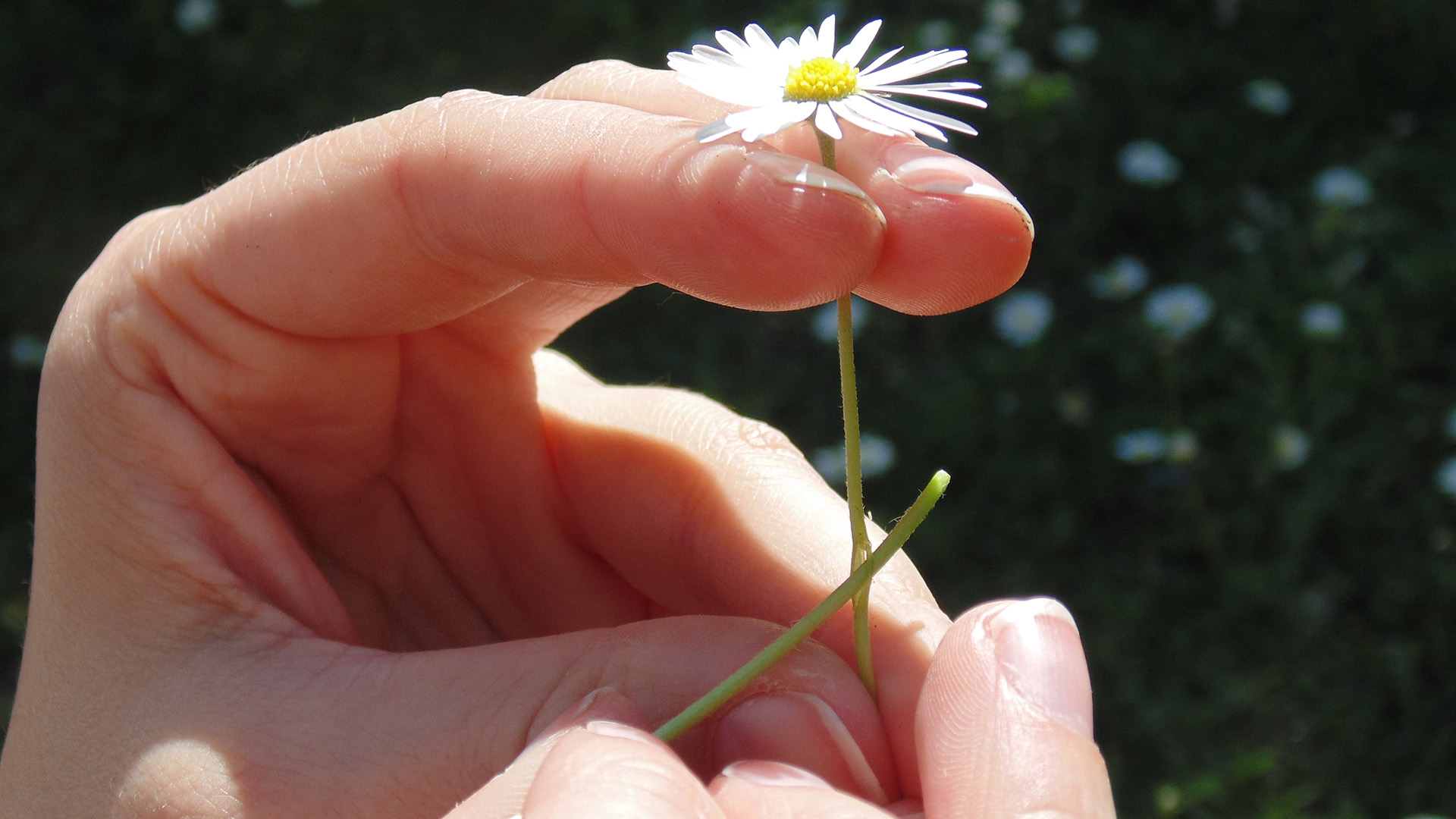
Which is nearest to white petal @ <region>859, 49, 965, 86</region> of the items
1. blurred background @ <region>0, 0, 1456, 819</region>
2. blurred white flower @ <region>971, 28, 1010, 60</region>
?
blurred background @ <region>0, 0, 1456, 819</region>

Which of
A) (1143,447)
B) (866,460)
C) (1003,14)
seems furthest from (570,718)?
(1003,14)

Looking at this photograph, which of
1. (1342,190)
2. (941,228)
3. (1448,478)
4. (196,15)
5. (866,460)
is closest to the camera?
(941,228)

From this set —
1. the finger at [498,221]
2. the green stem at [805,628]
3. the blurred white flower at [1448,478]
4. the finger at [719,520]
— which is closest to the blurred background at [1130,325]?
the blurred white flower at [1448,478]

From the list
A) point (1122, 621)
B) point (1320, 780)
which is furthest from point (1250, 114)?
point (1320, 780)

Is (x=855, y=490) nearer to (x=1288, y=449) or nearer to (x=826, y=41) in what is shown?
(x=826, y=41)

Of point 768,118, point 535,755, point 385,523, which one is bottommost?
point 535,755

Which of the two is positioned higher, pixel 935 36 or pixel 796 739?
pixel 935 36

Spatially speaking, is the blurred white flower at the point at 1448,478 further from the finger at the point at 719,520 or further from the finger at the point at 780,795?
the finger at the point at 780,795

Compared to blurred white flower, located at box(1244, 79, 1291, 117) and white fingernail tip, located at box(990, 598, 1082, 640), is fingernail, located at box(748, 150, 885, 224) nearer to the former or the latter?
white fingernail tip, located at box(990, 598, 1082, 640)

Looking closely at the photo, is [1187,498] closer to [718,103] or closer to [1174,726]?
[1174,726]
